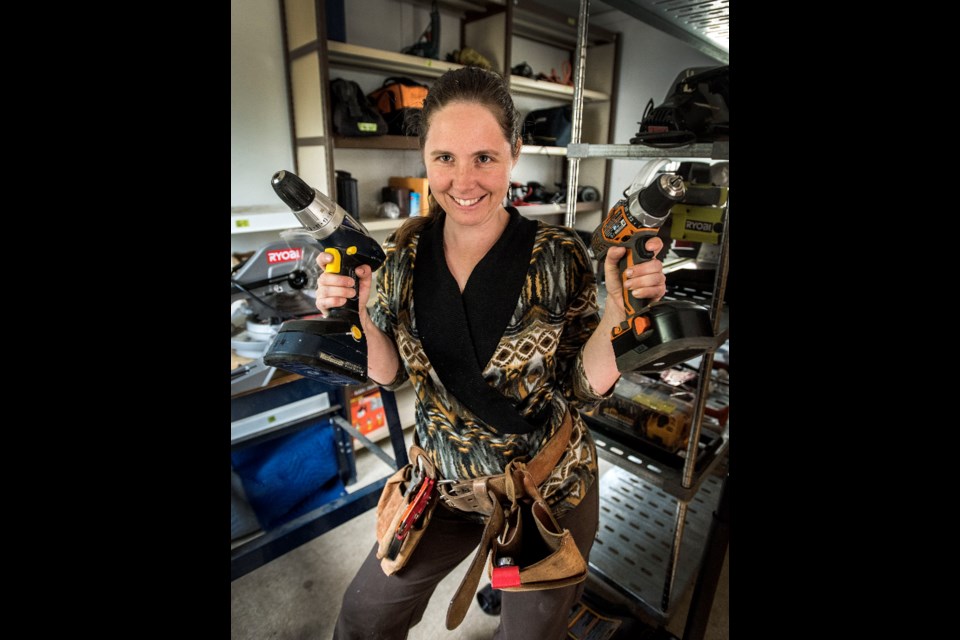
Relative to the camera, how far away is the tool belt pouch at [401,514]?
1063mm

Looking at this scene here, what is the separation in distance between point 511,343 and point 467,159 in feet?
1.30

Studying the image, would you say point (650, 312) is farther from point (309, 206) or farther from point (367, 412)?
point (367, 412)

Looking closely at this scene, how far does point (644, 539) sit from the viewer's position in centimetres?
199

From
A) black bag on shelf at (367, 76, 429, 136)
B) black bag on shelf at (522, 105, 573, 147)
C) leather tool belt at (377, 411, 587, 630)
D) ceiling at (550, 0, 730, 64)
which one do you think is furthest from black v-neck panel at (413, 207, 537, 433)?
black bag on shelf at (522, 105, 573, 147)

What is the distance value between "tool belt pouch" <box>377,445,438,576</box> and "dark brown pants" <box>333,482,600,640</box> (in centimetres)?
4

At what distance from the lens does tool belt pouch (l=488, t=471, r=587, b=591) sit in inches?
38.3

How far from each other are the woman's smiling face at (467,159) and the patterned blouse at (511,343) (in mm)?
114

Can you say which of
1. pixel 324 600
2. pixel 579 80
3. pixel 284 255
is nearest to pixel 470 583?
pixel 324 600

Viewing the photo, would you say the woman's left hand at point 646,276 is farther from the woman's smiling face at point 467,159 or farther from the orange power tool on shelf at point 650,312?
the woman's smiling face at point 467,159

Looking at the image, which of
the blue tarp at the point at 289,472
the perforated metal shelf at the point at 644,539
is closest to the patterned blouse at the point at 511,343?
the perforated metal shelf at the point at 644,539

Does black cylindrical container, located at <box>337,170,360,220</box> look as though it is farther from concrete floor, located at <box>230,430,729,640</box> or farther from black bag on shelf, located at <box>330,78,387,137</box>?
concrete floor, located at <box>230,430,729,640</box>

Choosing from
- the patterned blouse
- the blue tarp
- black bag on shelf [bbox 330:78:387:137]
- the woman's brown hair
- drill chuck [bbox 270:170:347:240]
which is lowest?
the blue tarp
